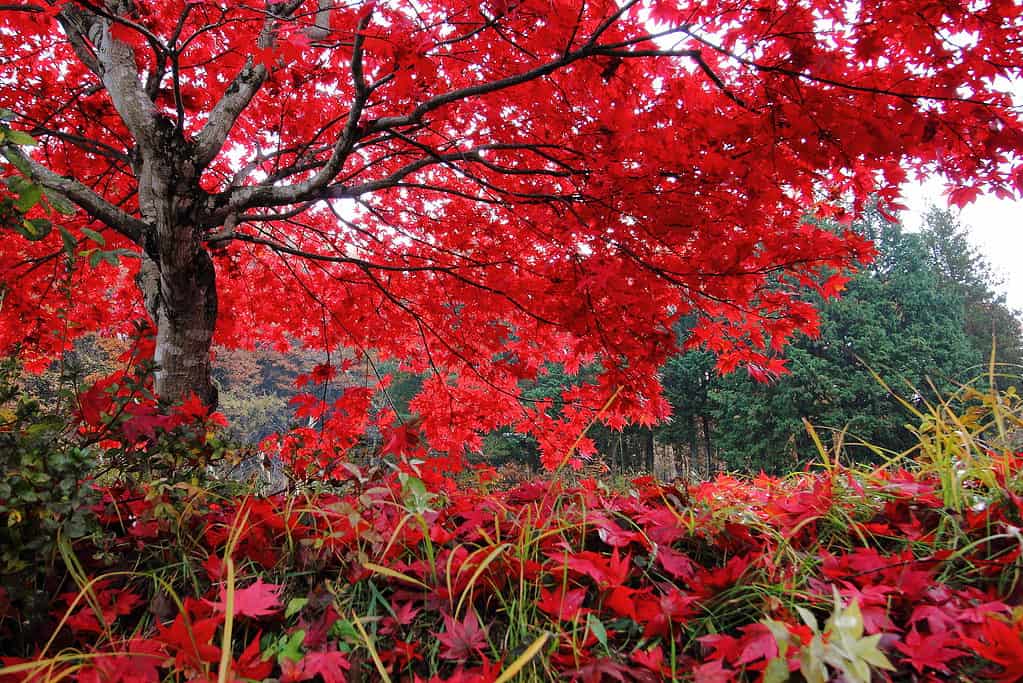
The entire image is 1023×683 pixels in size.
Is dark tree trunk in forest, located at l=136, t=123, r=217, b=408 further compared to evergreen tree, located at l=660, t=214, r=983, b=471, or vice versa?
evergreen tree, located at l=660, t=214, r=983, b=471

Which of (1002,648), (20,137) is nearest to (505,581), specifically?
(1002,648)

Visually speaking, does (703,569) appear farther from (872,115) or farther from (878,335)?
(878,335)

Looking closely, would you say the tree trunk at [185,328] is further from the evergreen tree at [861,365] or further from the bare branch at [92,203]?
the evergreen tree at [861,365]

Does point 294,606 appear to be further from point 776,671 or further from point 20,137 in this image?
point 20,137

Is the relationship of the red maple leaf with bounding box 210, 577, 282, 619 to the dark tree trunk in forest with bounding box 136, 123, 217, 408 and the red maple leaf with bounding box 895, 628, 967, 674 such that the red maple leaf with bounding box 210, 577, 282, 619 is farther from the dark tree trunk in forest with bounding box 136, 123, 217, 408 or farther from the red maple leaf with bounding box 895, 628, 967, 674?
the dark tree trunk in forest with bounding box 136, 123, 217, 408

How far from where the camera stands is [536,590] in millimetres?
1195

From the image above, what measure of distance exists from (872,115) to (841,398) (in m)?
16.9

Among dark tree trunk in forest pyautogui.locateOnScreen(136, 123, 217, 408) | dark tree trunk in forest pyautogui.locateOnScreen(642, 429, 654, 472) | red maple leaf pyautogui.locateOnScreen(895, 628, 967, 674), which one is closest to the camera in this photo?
red maple leaf pyautogui.locateOnScreen(895, 628, 967, 674)

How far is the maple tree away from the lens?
2281mm

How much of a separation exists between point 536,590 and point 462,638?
197 mm

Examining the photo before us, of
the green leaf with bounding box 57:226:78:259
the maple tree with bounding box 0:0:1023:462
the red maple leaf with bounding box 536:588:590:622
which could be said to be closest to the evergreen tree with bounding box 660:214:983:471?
the maple tree with bounding box 0:0:1023:462

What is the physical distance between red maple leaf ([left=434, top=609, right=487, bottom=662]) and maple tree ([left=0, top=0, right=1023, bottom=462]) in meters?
1.20

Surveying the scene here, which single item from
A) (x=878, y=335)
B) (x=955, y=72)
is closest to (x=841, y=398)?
(x=878, y=335)

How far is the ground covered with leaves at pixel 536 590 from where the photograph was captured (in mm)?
1004
